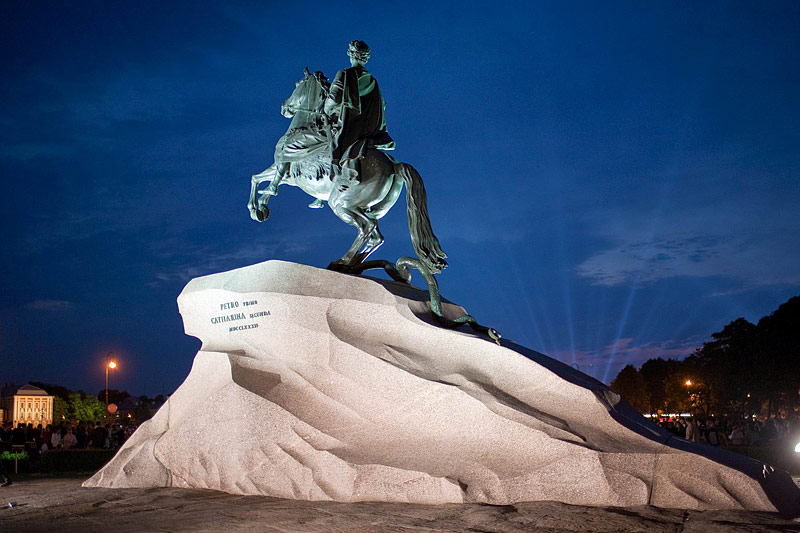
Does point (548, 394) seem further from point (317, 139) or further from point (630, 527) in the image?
point (317, 139)

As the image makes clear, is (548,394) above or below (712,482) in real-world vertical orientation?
above

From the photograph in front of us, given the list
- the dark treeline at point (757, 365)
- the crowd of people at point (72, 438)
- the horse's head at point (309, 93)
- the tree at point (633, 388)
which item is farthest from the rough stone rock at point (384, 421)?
the tree at point (633, 388)

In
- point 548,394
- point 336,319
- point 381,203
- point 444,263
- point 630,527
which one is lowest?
point 630,527

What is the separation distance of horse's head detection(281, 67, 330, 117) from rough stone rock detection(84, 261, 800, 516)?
8.32ft

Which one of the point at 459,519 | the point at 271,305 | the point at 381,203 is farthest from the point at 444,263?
the point at 459,519

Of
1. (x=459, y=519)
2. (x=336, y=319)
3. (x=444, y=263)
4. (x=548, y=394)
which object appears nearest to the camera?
(x=459, y=519)

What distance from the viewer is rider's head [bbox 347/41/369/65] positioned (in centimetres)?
1021

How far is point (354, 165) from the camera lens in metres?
9.60

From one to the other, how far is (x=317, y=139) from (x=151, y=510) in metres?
5.26

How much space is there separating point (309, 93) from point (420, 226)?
252cm

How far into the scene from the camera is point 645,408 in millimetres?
68750

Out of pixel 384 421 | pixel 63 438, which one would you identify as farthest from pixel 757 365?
pixel 384 421

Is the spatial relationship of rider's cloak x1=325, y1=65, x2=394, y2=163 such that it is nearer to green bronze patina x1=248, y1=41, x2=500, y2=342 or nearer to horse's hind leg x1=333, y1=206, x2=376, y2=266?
green bronze patina x1=248, y1=41, x2=500, y2=342

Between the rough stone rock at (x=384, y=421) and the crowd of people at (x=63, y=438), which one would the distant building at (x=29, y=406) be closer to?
the crowd of people at (x=63, y=438)
